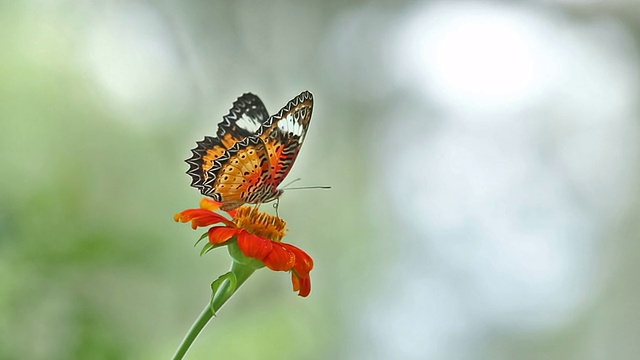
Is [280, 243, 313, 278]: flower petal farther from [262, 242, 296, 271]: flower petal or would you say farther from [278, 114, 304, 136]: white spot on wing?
[278, 114, 304, 136]: white spot on wing

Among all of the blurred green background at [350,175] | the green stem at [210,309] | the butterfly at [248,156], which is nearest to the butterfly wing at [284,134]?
the butterfly at [248,156]

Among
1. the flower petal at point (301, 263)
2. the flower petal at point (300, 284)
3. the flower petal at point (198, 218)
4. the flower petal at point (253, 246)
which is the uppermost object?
the flower petal at point (198, 218)

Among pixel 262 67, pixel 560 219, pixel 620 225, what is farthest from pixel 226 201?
pixel 620 225

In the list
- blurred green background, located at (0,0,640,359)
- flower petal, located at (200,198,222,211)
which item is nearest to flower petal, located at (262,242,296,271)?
flower petal, located at (200,198,222,211)

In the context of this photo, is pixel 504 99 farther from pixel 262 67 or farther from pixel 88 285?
pixel 88 285

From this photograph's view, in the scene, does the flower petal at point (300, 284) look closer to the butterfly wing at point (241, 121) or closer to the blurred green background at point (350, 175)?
the butterfly wing at point (241, 121)

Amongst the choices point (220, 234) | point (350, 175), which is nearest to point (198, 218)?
point (220, 234)

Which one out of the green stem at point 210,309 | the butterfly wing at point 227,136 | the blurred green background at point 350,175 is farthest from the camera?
the blurred green background at point 350,175
